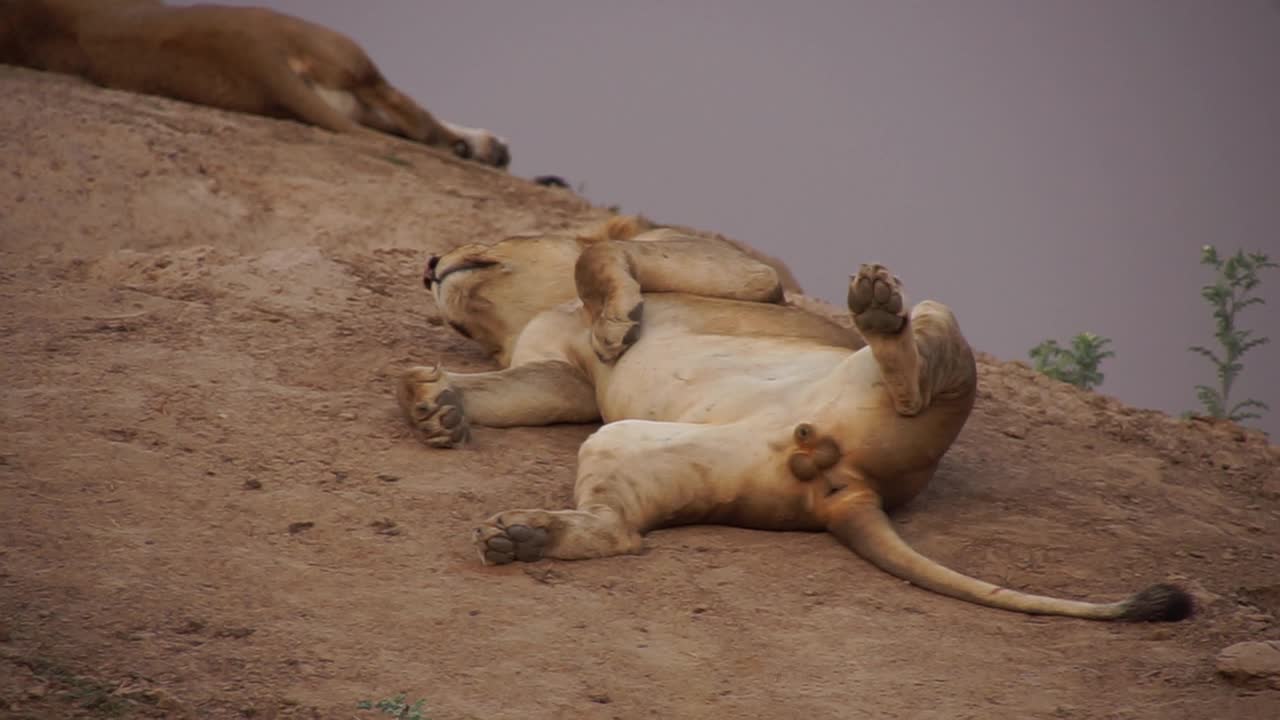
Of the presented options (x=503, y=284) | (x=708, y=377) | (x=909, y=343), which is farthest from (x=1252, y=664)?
(x=503, y=284)

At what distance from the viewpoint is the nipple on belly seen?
13.4ft

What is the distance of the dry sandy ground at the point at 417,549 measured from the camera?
3.09 meters

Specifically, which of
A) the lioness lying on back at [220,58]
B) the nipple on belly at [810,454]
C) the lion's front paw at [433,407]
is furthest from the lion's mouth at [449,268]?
the lioness lying on back at [220,58]

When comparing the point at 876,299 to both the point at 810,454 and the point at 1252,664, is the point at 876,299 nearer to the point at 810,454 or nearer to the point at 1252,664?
the point at 810,454

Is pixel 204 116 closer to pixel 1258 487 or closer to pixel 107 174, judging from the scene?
pixel 107 174

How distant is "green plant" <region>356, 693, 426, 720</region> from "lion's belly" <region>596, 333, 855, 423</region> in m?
1.58

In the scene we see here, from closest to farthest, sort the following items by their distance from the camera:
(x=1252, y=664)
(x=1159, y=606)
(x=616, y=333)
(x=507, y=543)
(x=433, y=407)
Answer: (x=1252, y=664)
(x=1159, y=606)
(x=507, y=543)
(x=433, y=407)
(x=616, y=333)

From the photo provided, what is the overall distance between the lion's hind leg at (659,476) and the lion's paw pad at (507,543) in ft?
0.53

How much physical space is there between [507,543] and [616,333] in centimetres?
116

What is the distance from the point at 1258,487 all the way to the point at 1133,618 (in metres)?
1.99

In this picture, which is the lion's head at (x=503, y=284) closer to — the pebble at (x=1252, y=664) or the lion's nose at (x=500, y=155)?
the pebble at (x=1252, y=664)

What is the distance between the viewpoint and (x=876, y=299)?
3816mm

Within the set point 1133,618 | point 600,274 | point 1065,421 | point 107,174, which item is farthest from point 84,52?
point 1133,618

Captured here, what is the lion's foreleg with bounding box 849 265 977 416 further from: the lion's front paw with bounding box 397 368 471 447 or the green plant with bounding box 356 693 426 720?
the green plant with bounding box 356 693 426 720
